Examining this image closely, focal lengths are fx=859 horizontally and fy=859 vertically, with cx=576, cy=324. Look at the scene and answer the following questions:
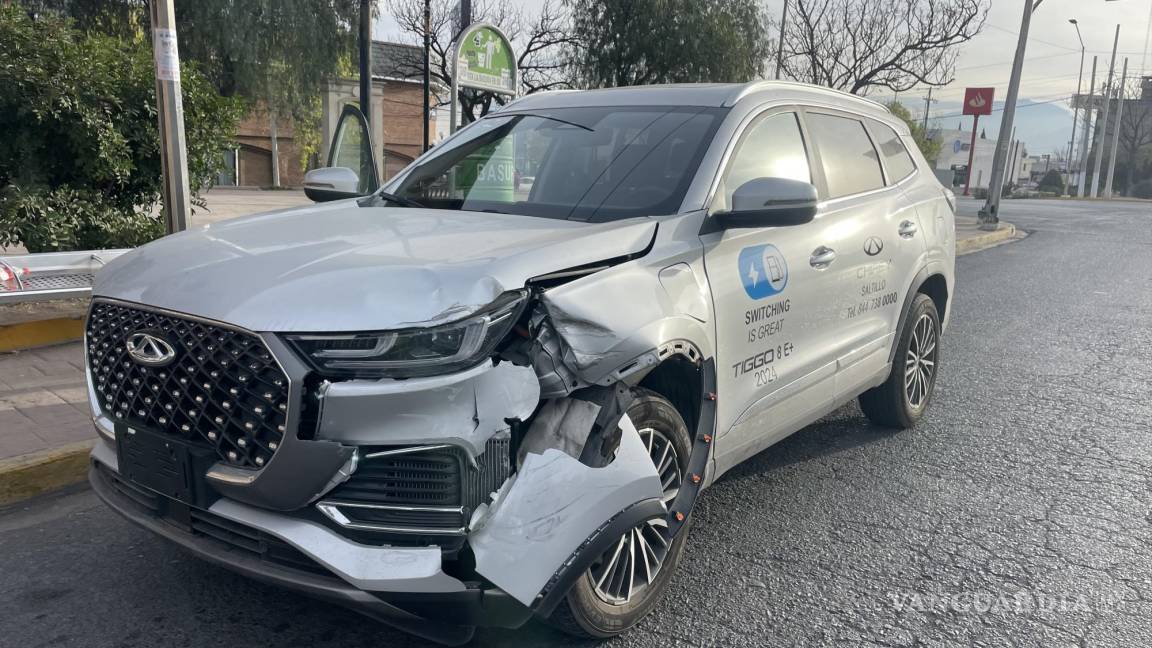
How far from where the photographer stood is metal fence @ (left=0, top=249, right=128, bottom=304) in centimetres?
559

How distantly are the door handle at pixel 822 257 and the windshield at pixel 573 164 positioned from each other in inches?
29.7

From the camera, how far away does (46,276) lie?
5.73 m

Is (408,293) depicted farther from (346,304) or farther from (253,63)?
(253,63)

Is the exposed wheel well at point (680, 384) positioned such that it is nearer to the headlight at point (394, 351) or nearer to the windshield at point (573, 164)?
the windshield at point (573, 164)

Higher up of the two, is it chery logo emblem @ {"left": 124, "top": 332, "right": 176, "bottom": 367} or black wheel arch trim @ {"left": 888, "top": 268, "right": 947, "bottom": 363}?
chery logo emblem @ {"left": 124, "top": 332, "right": 176, "bottom": 367}

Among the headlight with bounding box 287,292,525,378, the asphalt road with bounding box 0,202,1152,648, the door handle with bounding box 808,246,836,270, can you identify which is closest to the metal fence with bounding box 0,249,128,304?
the asphalt road with bounding box 0,202,1152,648

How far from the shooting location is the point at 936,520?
3959 millimetres

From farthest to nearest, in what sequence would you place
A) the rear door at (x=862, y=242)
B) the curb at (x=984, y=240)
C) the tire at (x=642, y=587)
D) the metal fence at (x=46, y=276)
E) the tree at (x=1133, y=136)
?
1. the tree at (x=1133, y=136)
2. the curb at (x=984, y=240)
3. the metal fence at (x=46, y=276)
4. the rear door at (x=862, y=242)
5. the tire at (x=642, y=587)

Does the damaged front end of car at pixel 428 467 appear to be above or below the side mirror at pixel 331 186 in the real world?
below

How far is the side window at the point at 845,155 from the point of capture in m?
4.23

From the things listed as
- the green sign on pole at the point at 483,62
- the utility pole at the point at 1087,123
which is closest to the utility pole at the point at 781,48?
the green sign on pole at the point at 483,62

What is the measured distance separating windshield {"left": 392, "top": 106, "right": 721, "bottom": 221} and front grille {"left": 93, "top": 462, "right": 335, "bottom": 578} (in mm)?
1632

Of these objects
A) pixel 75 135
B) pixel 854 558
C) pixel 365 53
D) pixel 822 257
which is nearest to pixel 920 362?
pixel 822 257

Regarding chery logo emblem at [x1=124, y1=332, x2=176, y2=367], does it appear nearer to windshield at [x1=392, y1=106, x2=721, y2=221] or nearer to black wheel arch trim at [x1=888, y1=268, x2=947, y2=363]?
windshield at [x1=392, y1=106, x2=721, y2=221]
